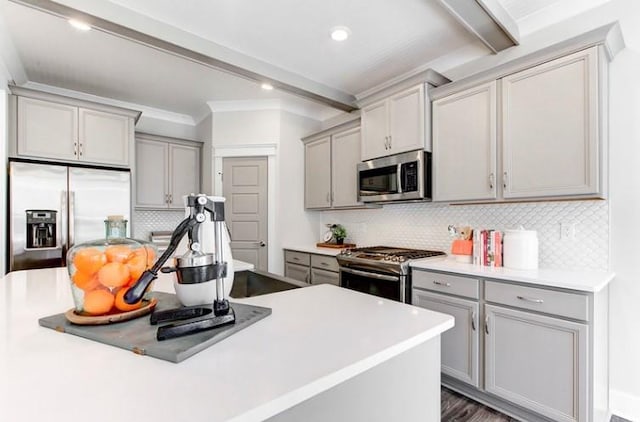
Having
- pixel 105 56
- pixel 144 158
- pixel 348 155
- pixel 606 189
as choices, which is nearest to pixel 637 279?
pixel 606 189

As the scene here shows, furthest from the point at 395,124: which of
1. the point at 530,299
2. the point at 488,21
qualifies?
→ the point at 530,299

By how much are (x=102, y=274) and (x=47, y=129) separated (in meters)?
3.21

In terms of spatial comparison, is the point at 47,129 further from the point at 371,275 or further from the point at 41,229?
the point at 371,275

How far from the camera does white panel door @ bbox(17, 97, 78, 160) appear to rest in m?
3.09

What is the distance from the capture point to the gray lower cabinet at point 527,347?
5.83 ft

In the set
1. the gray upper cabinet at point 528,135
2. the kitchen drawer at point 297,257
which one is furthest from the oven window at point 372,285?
the gray upper cabinet at point 528,135

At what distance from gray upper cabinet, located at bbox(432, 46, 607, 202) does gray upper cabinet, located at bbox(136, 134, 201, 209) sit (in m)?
3.27

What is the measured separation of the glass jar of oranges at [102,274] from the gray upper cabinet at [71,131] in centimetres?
299

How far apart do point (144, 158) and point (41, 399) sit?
161 inches

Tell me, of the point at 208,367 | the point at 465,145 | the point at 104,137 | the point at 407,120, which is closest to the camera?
the point at 208,367

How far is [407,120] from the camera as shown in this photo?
291 centimetres

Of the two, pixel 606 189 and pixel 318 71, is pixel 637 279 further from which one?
pixel 318 71

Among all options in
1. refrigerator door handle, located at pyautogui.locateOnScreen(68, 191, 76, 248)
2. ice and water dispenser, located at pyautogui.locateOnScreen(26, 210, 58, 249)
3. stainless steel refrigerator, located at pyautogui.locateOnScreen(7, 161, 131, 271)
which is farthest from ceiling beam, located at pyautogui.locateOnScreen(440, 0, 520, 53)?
ice and water dispenser, located at pyautogui.locateOnScreen(26, 210, 58, 249)

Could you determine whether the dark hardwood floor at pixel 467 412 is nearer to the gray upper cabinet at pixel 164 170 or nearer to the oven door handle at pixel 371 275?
the oven door handle at pixel 371 275
